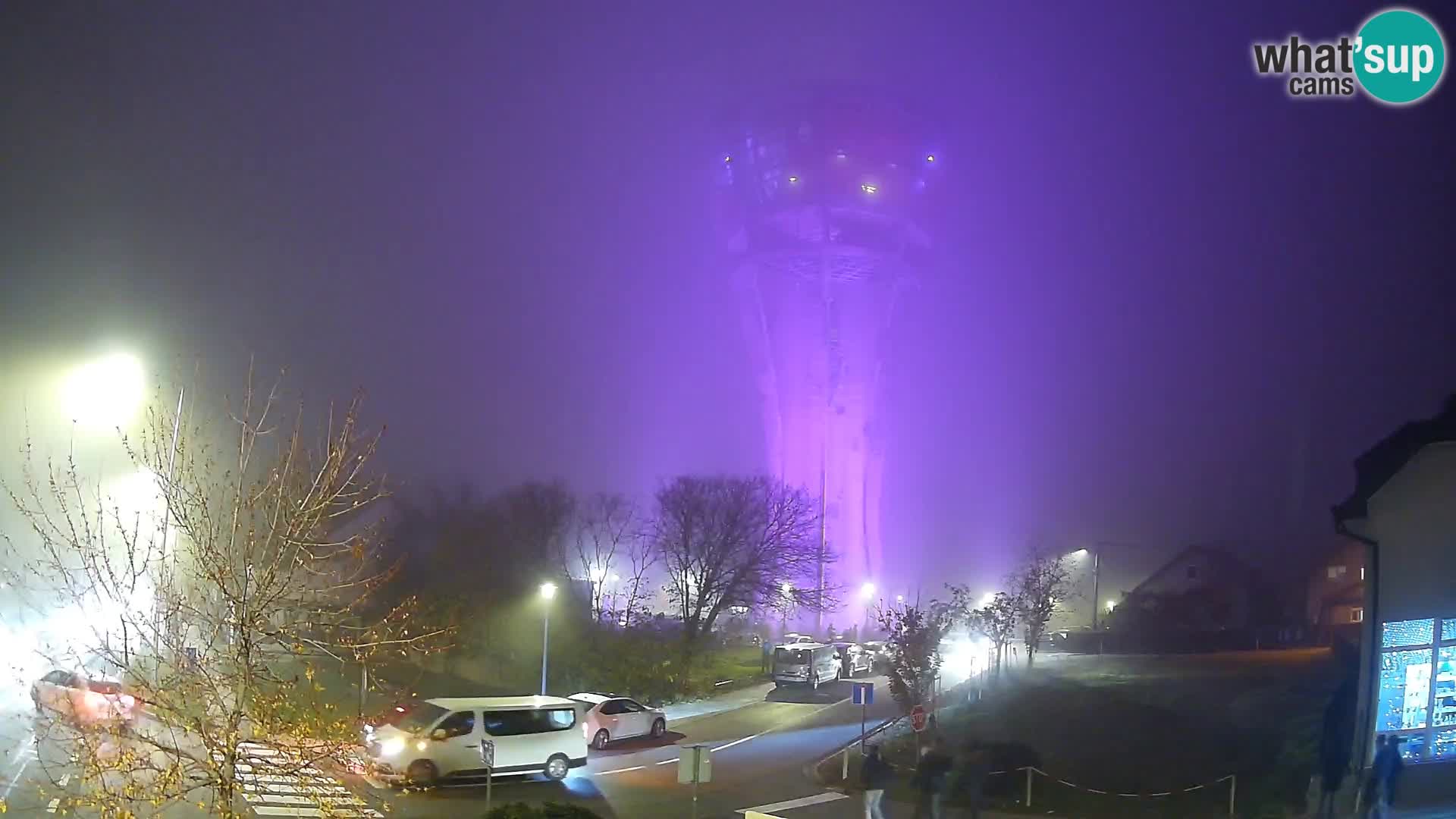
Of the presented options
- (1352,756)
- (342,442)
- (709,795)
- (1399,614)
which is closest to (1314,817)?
(1352,756)

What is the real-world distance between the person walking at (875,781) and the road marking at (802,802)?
61cm

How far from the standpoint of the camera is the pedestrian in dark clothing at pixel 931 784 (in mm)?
15742

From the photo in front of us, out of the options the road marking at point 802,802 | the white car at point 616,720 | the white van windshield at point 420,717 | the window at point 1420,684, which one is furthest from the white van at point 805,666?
the window at point 1420,684

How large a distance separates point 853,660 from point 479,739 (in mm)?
18774

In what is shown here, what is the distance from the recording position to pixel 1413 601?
14719 mm

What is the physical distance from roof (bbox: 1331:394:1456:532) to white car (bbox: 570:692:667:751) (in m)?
15.0

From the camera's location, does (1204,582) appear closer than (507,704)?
No

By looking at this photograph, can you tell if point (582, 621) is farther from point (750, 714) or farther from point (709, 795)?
point (709, 795)

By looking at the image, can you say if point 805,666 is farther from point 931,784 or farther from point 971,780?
point 931,784

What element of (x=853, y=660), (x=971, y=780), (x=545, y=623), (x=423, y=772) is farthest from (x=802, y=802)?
(x=853, y=660)

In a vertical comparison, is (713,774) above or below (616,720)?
below

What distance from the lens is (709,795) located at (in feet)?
55.3

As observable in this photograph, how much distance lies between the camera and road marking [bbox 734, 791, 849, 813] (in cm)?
1577

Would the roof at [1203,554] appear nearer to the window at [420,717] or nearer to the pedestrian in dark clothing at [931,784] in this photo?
the pedestrian in dark clothing at [931,784]
